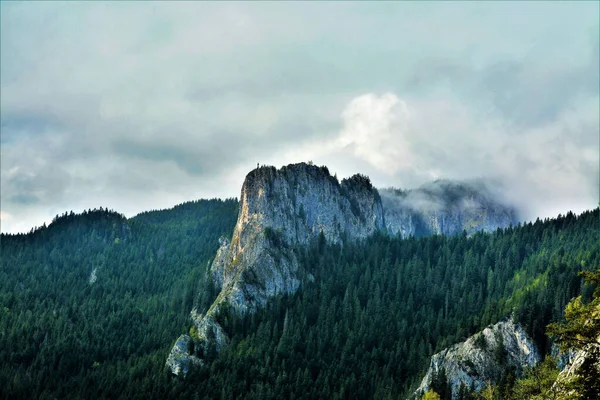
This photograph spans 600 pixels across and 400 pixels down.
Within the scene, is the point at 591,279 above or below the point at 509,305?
below

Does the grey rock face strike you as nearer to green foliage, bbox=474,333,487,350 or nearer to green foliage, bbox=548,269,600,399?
green foliage, bbox=474,333,487,350

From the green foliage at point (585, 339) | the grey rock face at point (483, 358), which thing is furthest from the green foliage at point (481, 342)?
the green foliage at point (585, 339)

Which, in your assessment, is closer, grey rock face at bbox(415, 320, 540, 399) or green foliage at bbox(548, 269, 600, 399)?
green foliage at bbox(548, 269, 600, 399)

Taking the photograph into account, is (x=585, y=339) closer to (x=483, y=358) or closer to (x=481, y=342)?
(x=483, y=358)

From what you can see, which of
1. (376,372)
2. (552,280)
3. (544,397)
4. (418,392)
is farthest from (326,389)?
(544,397)

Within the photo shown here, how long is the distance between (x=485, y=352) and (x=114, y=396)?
121 metres

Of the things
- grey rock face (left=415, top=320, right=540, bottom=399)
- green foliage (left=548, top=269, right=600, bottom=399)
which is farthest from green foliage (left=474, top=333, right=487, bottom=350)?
green foliage (left=548, top=269, right=600, bottom=399)

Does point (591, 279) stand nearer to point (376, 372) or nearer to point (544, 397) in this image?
point (544, 397)

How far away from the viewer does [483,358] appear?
168 meters

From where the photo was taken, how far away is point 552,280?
641ft

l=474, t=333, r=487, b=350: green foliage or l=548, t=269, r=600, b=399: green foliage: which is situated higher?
l=474, t=333, r=487, b=350: green foliage

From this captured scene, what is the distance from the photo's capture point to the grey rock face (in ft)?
543

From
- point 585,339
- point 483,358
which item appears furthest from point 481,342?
point 585,339

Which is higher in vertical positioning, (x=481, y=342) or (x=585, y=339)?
(x=481, y=342)
